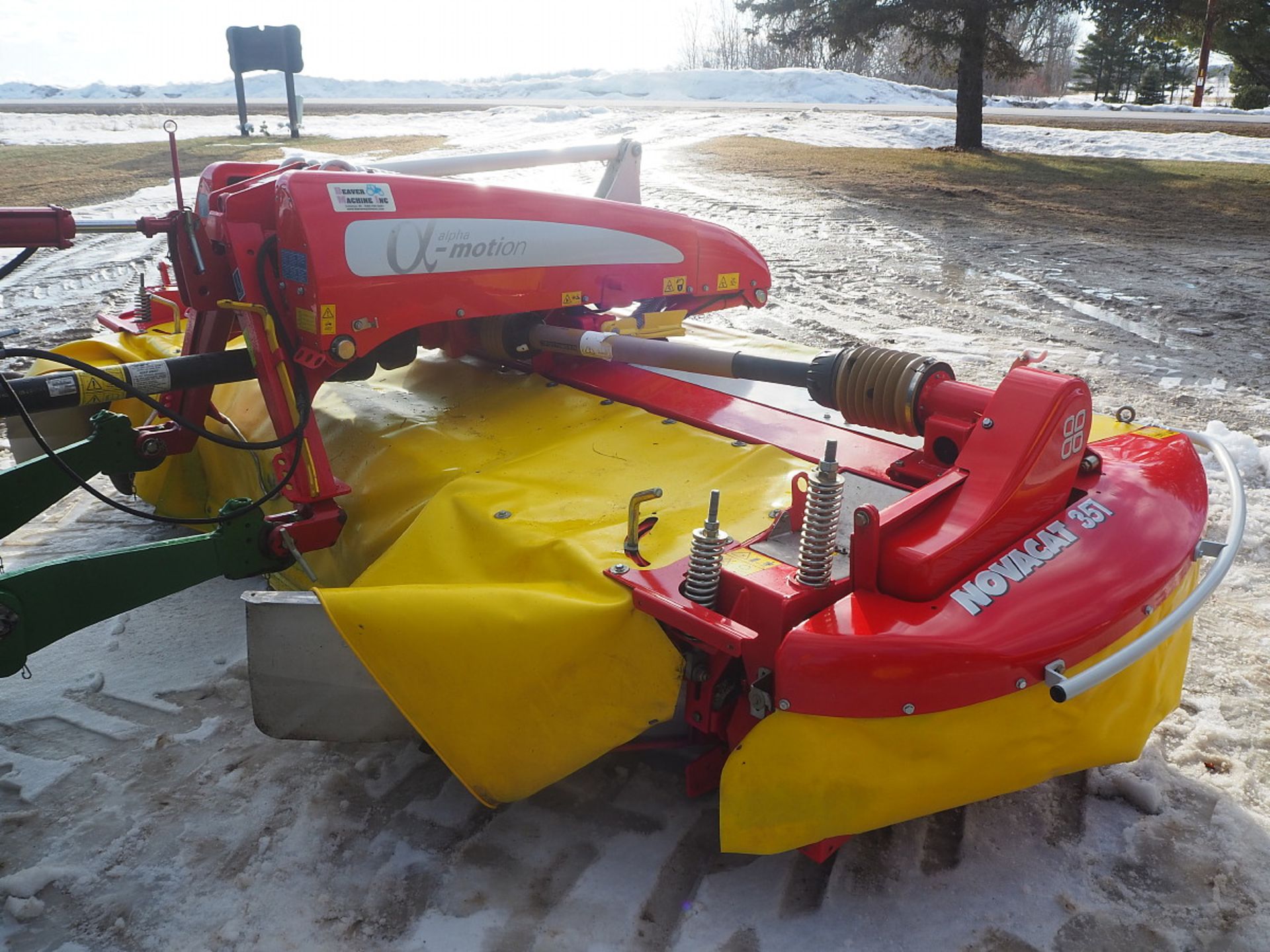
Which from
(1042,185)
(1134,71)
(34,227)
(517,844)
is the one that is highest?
(1134,71)

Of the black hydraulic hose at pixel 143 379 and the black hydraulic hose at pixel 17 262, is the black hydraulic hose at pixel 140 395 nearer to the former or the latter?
the black hydraulic hose at pixel 143 379

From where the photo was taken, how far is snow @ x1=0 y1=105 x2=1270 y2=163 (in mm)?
14406

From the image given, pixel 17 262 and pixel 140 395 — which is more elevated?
pixel 17 262

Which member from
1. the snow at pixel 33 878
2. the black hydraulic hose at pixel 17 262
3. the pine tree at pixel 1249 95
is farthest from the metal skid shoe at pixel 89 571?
the pine tree at pixel 1249 95

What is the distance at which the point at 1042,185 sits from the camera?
36.4 feet

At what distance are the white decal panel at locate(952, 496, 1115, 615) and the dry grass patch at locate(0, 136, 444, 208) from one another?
9.29m

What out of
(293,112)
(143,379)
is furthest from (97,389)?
(293,112)

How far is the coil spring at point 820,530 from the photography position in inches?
74.1

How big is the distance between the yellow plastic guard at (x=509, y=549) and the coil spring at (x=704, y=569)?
5.2 inches

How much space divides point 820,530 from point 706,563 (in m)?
0.23

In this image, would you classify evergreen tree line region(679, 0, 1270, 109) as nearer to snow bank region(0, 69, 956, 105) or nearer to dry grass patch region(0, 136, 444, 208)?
dry grass patch region(0, 136, 444, 208)

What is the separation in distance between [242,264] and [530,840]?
1.60 meters

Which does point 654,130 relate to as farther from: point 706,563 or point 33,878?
point 33,878

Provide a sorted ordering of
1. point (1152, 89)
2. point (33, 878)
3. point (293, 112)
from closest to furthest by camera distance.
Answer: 1. point (33, 878)
2. point (293, 112)
3. point (1152, 89)
